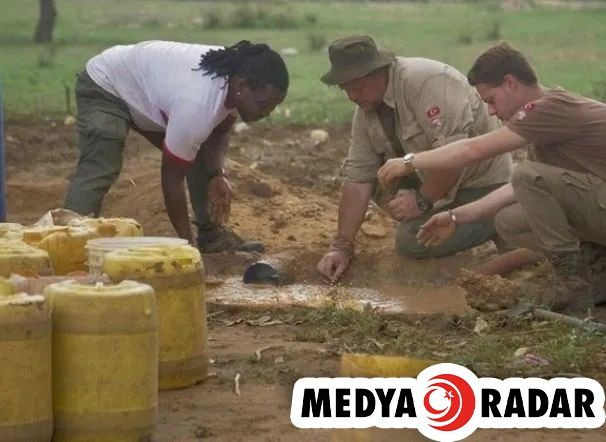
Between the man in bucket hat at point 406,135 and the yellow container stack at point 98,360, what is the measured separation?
339 centimetres

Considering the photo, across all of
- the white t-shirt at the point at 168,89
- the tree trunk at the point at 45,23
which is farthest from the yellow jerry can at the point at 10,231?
the tree trunk at the point at 45,23

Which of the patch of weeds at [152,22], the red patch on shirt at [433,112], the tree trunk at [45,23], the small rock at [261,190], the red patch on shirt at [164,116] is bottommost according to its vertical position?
the patch of weeds at [152,22]

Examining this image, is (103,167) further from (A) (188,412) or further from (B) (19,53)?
(B) (19,53)

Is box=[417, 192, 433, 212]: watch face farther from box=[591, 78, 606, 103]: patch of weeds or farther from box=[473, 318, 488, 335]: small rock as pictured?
box=[591, 78, 606, 103]: patch of weeds

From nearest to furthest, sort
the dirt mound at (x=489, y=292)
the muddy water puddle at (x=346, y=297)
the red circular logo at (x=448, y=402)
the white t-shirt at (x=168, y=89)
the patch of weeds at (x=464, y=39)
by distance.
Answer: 1. the red circular logo at (x=448, y=402)
2. the dirt mound at (x=489, y=292)
3. the muddy water puddle at (x=346, y=297)
4. the white t-shirt at (x=168, y=89)
5. the patch of weeds at (x=464, y=39)

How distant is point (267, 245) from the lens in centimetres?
1012

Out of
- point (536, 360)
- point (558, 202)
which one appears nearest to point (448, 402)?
point (536, 360)

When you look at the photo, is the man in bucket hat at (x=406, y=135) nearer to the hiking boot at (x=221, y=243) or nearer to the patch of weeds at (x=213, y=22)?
the hiking boot at (x=221, y=243)

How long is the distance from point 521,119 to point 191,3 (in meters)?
30.1

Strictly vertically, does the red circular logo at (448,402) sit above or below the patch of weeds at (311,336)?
A: above

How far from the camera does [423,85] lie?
893cm

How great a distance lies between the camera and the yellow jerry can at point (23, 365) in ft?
17.7

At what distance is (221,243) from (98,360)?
430 cm

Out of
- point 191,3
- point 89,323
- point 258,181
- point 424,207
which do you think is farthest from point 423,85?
point 191,3
